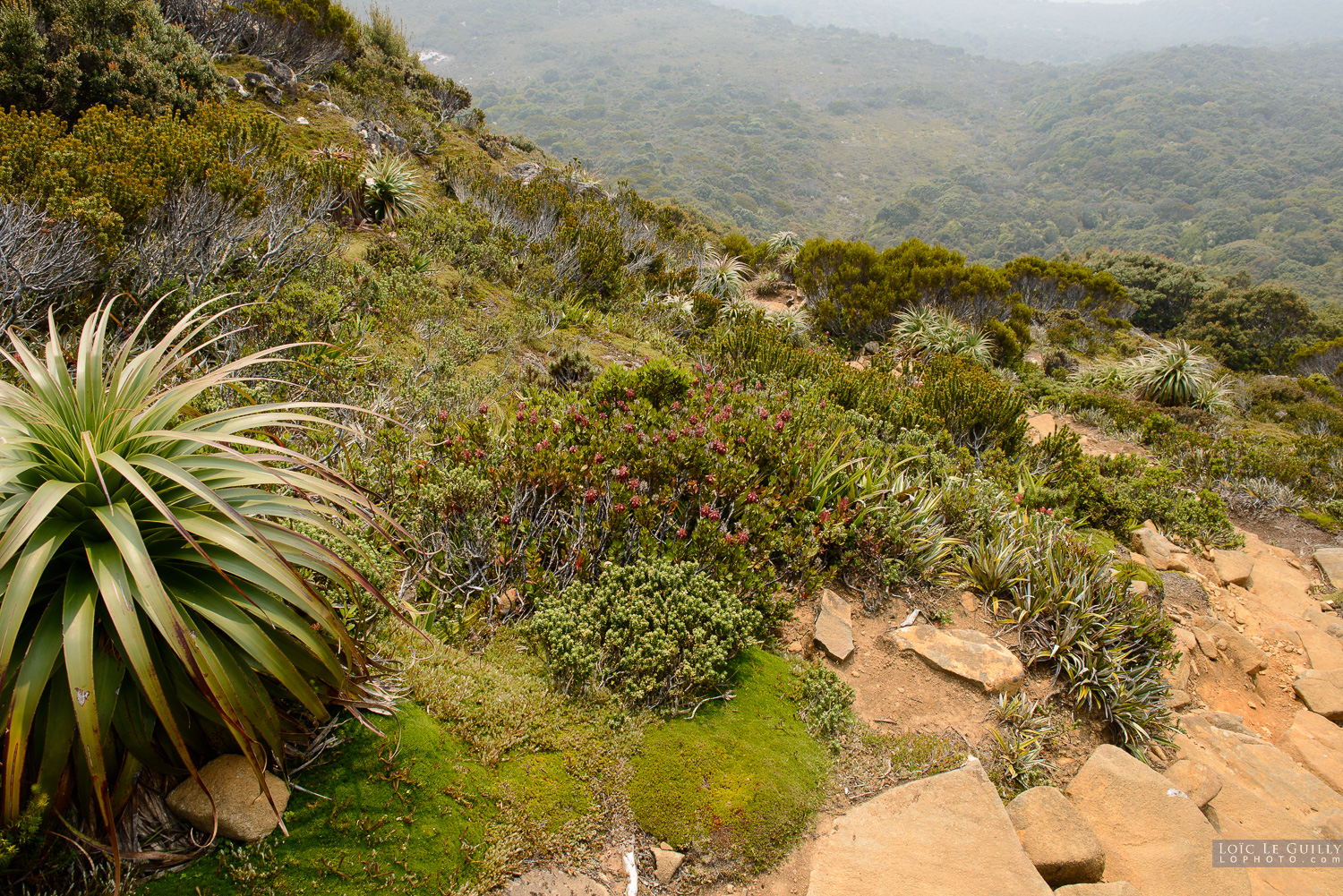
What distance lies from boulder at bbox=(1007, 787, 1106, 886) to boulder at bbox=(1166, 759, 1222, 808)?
3.16 ft

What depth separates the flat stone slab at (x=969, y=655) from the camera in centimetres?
365

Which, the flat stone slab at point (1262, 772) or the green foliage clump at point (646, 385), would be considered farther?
the green foliage clump at point (646, 385)

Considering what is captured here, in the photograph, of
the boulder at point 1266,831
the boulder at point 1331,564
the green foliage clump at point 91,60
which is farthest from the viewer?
the green foliage clump at point 91,60

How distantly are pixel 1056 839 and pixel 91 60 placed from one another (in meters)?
14.8

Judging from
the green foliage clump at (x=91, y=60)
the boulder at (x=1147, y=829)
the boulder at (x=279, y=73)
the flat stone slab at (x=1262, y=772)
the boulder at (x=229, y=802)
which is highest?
the boulder at (x=279, y=73)

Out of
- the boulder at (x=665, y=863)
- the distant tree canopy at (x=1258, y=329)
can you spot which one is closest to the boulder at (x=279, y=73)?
the boulder at (x=665, y=863)

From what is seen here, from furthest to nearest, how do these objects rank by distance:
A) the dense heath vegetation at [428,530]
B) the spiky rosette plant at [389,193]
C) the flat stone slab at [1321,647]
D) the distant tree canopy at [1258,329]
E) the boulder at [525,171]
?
the distant tree canopy at [1258,329]
the boulder at [525,171]
the spiky rosette plant at [389,193]
the flat stone slab at [1321,647]
the dense heath vegetation at [428,530]

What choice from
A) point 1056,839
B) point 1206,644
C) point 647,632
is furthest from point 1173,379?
point 647,632

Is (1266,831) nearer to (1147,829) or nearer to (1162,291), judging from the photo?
(1147,829)

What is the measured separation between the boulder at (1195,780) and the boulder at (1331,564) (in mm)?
5453

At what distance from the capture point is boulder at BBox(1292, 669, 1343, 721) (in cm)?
461

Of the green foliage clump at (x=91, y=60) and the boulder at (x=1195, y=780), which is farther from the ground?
the green foliage clump at (x=91, y=60)


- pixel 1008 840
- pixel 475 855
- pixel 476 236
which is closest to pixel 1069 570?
pixel 1008 840

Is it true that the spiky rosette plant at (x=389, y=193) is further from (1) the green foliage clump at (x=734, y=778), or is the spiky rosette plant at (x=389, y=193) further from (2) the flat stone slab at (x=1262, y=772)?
(2) the flat stone slab at (x=1262, y=772)
